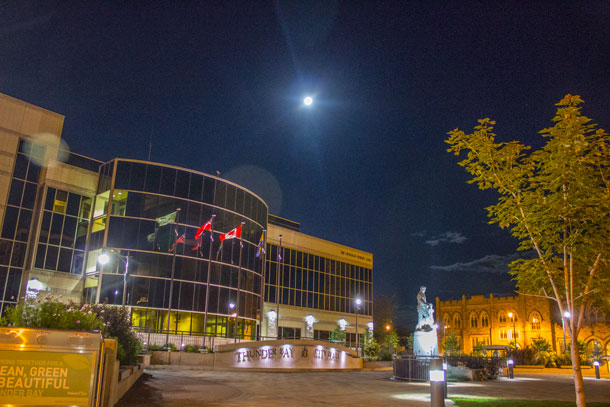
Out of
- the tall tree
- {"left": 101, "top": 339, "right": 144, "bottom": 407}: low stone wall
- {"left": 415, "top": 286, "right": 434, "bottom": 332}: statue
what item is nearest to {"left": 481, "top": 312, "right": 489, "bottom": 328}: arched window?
{"left": 415, "top": 286, "right": 434, "bottom": 332}: statue

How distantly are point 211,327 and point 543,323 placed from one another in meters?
64.7

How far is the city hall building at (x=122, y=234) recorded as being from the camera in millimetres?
37844

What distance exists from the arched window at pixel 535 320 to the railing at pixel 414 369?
225 feet

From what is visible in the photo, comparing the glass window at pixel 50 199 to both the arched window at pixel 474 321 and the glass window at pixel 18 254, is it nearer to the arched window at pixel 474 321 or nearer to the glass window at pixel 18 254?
the glass window at pixel 18 254

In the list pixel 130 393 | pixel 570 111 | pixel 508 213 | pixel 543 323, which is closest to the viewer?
pixel 570 111

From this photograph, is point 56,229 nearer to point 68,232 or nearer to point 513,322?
point 68,232

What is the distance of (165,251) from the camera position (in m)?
40.8

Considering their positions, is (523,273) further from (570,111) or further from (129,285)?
(129,285)

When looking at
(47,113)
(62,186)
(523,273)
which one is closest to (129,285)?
(62,186)

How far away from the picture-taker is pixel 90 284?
39.4m

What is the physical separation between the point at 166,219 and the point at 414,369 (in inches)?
→ 1016

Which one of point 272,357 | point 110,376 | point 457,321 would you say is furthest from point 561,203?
point 457,321

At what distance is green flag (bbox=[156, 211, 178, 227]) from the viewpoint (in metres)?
41.0

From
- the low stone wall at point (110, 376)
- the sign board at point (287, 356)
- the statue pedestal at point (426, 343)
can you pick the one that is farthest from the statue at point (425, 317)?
the low stone wall at point (110, 376)
